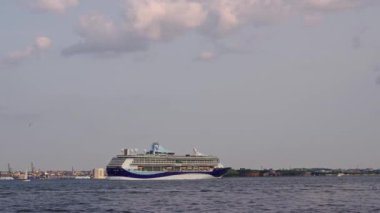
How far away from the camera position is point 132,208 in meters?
56.8

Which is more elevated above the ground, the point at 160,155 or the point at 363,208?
the point at 160,155

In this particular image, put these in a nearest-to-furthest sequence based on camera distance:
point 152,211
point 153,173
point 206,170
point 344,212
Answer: point 344,212 → point 152,211 → point 153,173 → point 206,170

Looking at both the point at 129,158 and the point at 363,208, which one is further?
the point at 129,158

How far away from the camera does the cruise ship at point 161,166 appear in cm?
16662

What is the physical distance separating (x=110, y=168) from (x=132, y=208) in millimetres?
114150

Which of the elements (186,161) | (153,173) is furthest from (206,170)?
(153,173)

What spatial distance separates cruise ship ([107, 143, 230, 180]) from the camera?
547 feet

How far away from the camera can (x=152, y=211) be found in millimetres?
53375

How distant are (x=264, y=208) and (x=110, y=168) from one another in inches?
4632

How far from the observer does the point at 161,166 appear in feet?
559

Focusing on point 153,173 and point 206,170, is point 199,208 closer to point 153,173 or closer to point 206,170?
point 153,173

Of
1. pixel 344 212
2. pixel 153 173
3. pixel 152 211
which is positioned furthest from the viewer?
pixel 153 173

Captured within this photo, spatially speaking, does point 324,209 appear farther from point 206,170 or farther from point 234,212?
point 206,170

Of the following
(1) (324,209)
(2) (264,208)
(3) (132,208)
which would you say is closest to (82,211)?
(3) (132,208)
